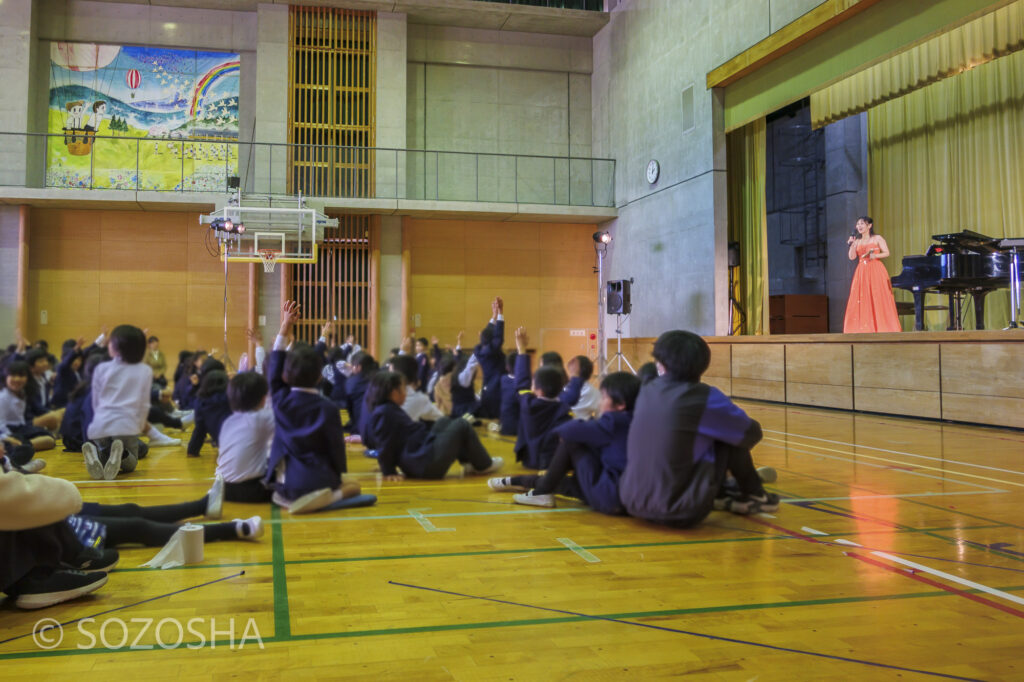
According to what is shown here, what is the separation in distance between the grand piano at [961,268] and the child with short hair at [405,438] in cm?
626

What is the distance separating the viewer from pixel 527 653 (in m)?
2.00

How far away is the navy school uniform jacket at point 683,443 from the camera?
10.6 feet

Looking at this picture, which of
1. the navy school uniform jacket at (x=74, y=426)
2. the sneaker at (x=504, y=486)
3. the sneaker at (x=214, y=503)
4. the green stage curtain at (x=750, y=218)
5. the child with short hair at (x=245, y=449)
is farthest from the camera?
the green stage curtain at (x=750, y=218)

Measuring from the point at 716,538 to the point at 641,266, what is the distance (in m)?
11.0

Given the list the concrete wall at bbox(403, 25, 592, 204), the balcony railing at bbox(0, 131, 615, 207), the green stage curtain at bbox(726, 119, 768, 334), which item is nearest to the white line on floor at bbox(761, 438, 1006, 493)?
the green stage curtain at bbox(726, 119, 768, 334)

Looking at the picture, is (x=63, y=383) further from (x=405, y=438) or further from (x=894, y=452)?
(x=894, y=452)

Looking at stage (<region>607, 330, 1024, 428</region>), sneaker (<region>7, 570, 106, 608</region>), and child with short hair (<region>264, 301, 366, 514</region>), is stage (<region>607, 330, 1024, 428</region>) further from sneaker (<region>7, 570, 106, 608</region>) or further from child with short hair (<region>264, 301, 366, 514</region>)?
sneaker (<region>7, 570, 106, 608</region>)

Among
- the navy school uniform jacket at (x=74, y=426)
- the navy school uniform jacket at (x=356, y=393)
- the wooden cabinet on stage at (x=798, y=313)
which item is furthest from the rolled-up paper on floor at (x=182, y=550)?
the wooden cabinet on stage at (x=798, y=313)

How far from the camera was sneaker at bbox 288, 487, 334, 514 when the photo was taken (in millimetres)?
3686

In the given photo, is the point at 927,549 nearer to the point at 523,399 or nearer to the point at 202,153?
the point at 523,399

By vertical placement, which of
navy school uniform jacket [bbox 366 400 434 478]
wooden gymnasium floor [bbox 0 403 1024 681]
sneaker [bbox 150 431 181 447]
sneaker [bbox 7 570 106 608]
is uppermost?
navy school uniform jacket [bbox 366 400 434 478]

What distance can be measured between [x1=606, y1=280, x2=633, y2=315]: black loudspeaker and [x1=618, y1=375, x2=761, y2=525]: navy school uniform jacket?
9991mm

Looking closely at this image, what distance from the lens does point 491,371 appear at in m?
7.71

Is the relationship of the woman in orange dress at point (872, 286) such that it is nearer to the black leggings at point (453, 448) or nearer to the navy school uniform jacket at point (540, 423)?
the navy school uniform jacket at point (540, 423)
